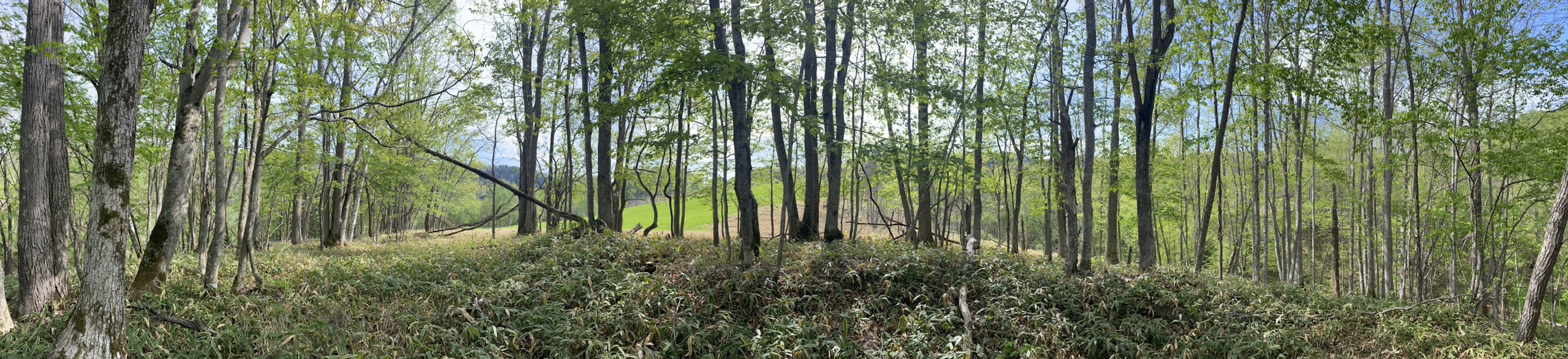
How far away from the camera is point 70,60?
19.9ft

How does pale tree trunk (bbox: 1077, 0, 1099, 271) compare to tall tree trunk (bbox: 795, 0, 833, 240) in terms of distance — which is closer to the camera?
pale tree trunk (bbox: 1077, 0, 1099, 271)

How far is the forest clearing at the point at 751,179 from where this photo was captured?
607cm

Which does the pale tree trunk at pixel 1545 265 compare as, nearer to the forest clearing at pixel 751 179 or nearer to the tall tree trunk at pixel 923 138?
the forest clearing at pixel 751 179

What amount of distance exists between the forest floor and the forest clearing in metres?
0.05

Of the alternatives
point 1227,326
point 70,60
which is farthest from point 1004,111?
point 70,60

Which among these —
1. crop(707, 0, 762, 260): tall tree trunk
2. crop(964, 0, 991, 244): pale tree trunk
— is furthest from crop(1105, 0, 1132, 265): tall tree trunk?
crop(707, 0, 762, 260): tall tree trunk

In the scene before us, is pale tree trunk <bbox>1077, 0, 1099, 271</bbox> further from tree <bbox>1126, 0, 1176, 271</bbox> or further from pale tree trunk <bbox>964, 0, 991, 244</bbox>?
pale tree trunk <bbox>964, 0, 991, 244</bbox>

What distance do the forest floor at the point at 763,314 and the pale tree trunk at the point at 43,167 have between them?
0.47m

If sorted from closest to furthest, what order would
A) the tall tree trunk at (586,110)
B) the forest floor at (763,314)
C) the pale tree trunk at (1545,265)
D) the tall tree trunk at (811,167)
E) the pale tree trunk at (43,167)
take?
the pale tree trunk at (43,167), the forest floor at (763,314), the pale tree trunk at (1545,265), the tall tree trunk at (586,110), the tall tree trunk at (811,167)

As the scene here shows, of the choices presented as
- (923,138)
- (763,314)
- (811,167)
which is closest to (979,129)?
(923,138)

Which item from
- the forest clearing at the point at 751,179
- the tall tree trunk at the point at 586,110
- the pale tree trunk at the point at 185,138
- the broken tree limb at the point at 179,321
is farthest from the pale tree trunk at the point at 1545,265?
the pale tree trunk at the point at 185,138

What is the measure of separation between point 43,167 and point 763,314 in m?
6.48

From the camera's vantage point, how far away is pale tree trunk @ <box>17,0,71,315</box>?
5.71 m

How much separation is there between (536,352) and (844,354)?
2.87 meters
